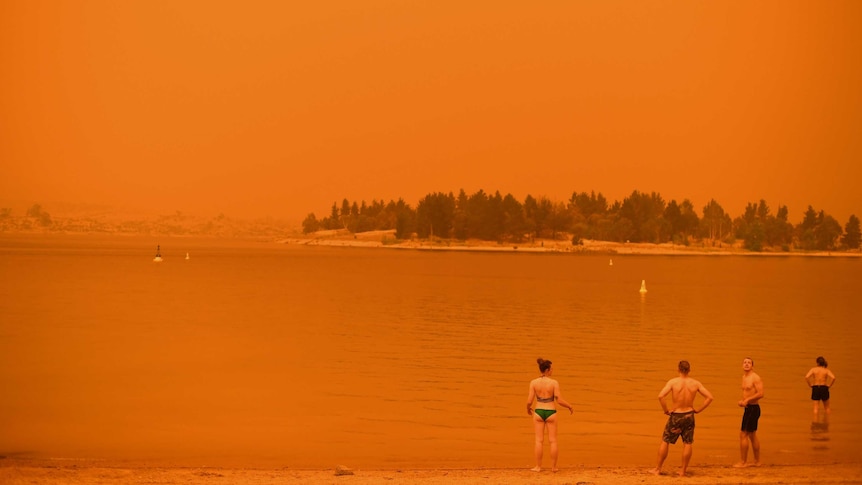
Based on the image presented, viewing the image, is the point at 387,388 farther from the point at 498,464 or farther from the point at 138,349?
the point at 138,349

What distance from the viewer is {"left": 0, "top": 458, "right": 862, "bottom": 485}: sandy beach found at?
18.2 m

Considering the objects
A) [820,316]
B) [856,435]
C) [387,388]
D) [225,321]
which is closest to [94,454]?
[387,388]

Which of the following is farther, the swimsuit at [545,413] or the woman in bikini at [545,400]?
the swimsuit at [545,413]

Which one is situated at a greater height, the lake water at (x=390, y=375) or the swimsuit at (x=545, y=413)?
the swimsuit at (x=545, y=413)

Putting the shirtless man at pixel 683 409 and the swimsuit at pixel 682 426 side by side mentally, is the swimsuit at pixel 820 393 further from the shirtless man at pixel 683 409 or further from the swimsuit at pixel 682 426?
the swimsuit at pixel 682 426

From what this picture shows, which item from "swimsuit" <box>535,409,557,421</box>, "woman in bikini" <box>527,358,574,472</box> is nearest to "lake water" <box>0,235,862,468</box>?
"woman in bikini" <box>527,358,574,472</box>

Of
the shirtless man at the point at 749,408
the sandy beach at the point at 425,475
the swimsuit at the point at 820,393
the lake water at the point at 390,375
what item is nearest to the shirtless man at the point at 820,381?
the swimsuit at the point at 820,393

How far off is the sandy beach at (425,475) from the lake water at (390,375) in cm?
174

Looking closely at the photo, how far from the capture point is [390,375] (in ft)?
118

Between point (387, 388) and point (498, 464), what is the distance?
1172 cm

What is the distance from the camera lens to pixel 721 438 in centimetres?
2481

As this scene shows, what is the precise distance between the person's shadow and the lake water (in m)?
0.09

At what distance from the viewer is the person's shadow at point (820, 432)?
947 inches

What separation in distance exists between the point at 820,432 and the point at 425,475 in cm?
1332
